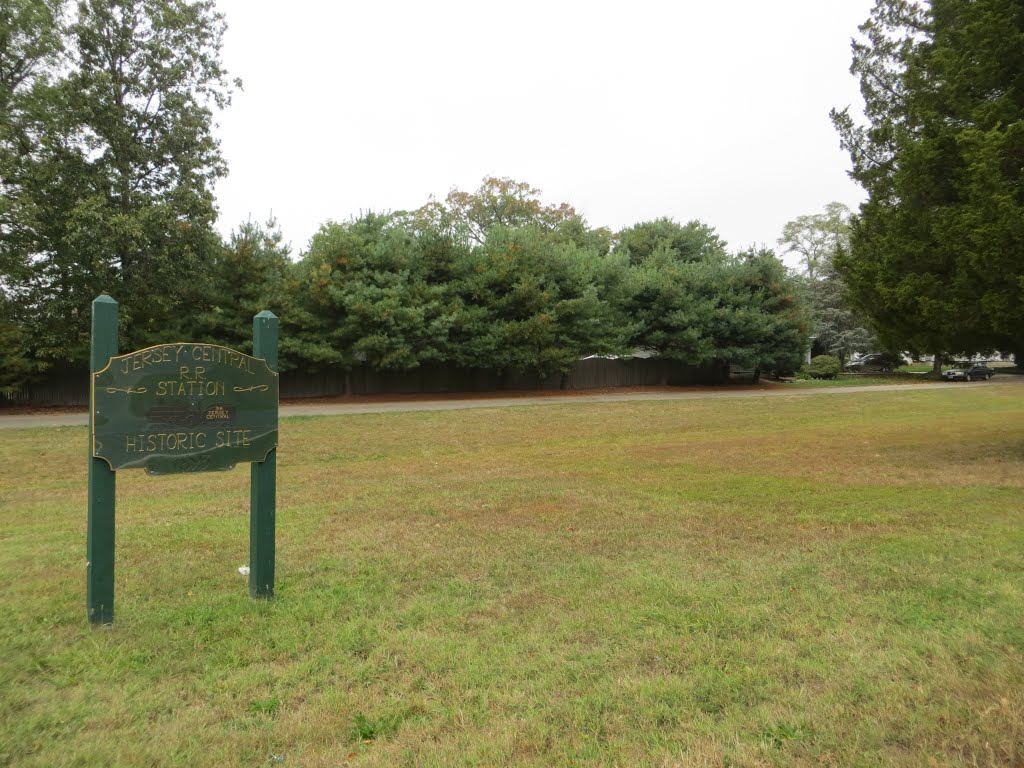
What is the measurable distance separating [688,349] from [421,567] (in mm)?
31075

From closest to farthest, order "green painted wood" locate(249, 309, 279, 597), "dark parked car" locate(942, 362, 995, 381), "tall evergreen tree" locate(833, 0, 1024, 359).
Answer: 1. "green painted wood" locate(249, 309, 279, 597)
2. "tall evergreen tree" locate(833, 0, 1024, 359)
3. "dark parked car" locate(942, 362, 995, 381)

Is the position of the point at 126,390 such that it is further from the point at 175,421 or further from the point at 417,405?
the point at 417,405

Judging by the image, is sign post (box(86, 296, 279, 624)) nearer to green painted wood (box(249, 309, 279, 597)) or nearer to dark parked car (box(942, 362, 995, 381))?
green painted wood (box(249, 309, 279, 597))

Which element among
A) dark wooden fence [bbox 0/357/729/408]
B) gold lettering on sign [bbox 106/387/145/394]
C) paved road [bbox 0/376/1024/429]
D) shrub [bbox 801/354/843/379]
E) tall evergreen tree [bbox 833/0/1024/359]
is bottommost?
paved road [bbox 0/376/1024/429]

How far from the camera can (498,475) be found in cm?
1039

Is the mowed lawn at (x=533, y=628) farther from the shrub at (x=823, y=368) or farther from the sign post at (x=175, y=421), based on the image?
the shrub at (x=823, y=368)

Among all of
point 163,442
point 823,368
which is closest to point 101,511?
point 163,442

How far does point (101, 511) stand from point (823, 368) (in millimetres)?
46993

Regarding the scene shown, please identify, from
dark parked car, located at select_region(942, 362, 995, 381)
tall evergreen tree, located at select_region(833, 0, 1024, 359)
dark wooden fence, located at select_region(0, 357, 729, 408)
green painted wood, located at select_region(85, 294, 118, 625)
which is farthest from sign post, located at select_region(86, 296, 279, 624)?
dark parked car, located at select_region(942, 362, 995, 381)

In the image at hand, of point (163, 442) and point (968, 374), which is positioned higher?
point (968, 374)

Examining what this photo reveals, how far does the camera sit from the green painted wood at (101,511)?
414 cm

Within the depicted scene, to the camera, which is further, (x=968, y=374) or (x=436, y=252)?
(x=968, y=374)

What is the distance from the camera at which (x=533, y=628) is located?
4188 millimetres

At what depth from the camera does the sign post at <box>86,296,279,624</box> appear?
416 centimetres
